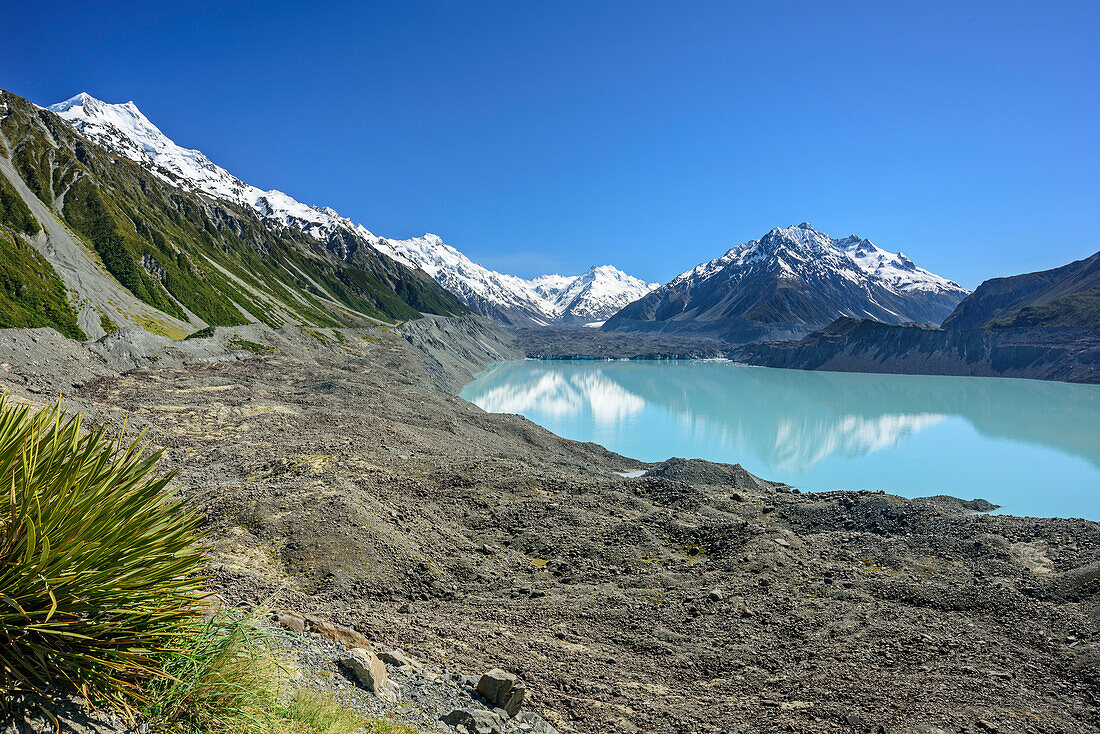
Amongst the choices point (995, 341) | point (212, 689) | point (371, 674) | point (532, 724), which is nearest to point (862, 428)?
point (532, 724)

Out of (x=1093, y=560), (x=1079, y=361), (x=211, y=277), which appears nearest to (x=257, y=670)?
(x=1093, y=560)

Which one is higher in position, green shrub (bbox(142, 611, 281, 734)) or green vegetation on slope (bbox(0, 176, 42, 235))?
green vegetation on slope (bbox(0, 176, 42, 235))

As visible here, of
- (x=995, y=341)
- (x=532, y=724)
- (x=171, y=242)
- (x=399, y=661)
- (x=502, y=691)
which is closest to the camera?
(x=532, y=724)

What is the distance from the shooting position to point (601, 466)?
34.3 meters

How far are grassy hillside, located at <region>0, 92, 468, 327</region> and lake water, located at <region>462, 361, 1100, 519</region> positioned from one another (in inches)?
1576

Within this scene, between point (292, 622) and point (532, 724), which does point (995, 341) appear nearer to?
point (532, 724)

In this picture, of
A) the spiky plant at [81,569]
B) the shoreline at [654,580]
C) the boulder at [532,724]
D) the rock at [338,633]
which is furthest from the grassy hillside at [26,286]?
the boulder at [532,724]

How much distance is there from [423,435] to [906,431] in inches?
2096

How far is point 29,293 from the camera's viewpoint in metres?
38.7

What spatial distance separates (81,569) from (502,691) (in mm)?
6637

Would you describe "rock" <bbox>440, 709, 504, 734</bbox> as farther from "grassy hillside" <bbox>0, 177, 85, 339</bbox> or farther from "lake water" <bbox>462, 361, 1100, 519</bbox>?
"grassy hillside" <bbox>0, 177, 85, 339</bbox>

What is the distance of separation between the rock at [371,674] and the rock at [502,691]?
143 centimetres

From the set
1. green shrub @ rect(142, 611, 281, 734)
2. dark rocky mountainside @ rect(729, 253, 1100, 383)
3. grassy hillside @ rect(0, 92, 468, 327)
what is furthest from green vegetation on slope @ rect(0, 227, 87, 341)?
dark rocky mountainside @ rect(729, 253, 1100, 383)

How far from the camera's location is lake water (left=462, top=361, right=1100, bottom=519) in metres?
36.8
